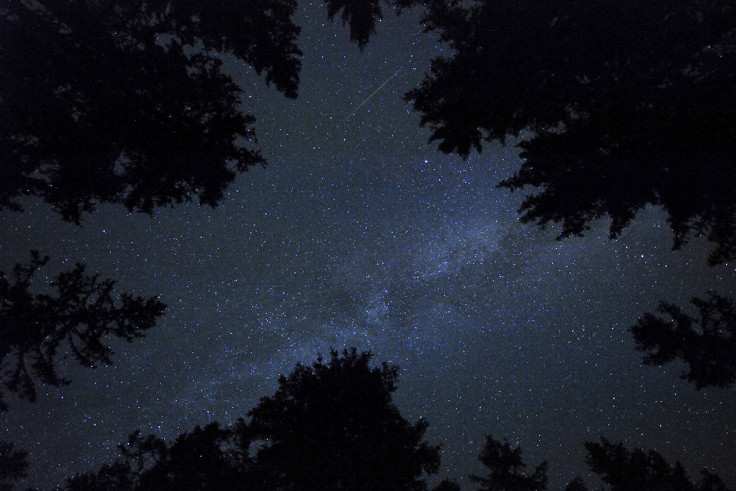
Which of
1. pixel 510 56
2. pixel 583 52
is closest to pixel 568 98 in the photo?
pixel 583 52

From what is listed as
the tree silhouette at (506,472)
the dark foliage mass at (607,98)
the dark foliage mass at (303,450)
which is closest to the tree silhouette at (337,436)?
the dark foliage mass at (303,450)

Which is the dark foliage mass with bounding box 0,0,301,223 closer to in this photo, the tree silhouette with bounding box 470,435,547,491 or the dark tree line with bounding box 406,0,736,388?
the dark tree line with bounding box 406,0,736,388

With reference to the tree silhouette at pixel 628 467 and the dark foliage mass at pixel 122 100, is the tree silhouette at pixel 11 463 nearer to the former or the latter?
the dark foliage mass at pixel 122 100

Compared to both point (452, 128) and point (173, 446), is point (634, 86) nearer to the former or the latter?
point (452, 128)

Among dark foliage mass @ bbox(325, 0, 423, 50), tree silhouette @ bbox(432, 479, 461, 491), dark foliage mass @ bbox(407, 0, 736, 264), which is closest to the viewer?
dark foliage mass @ bbox(407, 0, 736, 264)

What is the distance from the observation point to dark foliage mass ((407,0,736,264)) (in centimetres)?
559

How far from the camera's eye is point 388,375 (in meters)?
11.2

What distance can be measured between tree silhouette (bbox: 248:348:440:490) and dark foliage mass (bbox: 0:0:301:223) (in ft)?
19.0

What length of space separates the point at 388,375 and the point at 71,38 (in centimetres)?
1041

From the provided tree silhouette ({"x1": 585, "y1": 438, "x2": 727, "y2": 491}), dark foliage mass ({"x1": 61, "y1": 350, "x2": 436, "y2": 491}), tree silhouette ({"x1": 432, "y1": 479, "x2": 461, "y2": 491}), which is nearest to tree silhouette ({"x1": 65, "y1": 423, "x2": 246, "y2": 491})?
dark foliage mass ({"x1": 61, "y1": 350, "x2": 436, "y2": 491})

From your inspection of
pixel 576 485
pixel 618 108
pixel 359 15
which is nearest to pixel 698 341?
pixel 618 108

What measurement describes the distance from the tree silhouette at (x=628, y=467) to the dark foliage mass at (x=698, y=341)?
12.7 ft

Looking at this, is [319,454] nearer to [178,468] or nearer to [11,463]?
[178,468]

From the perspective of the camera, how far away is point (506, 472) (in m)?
12.0
